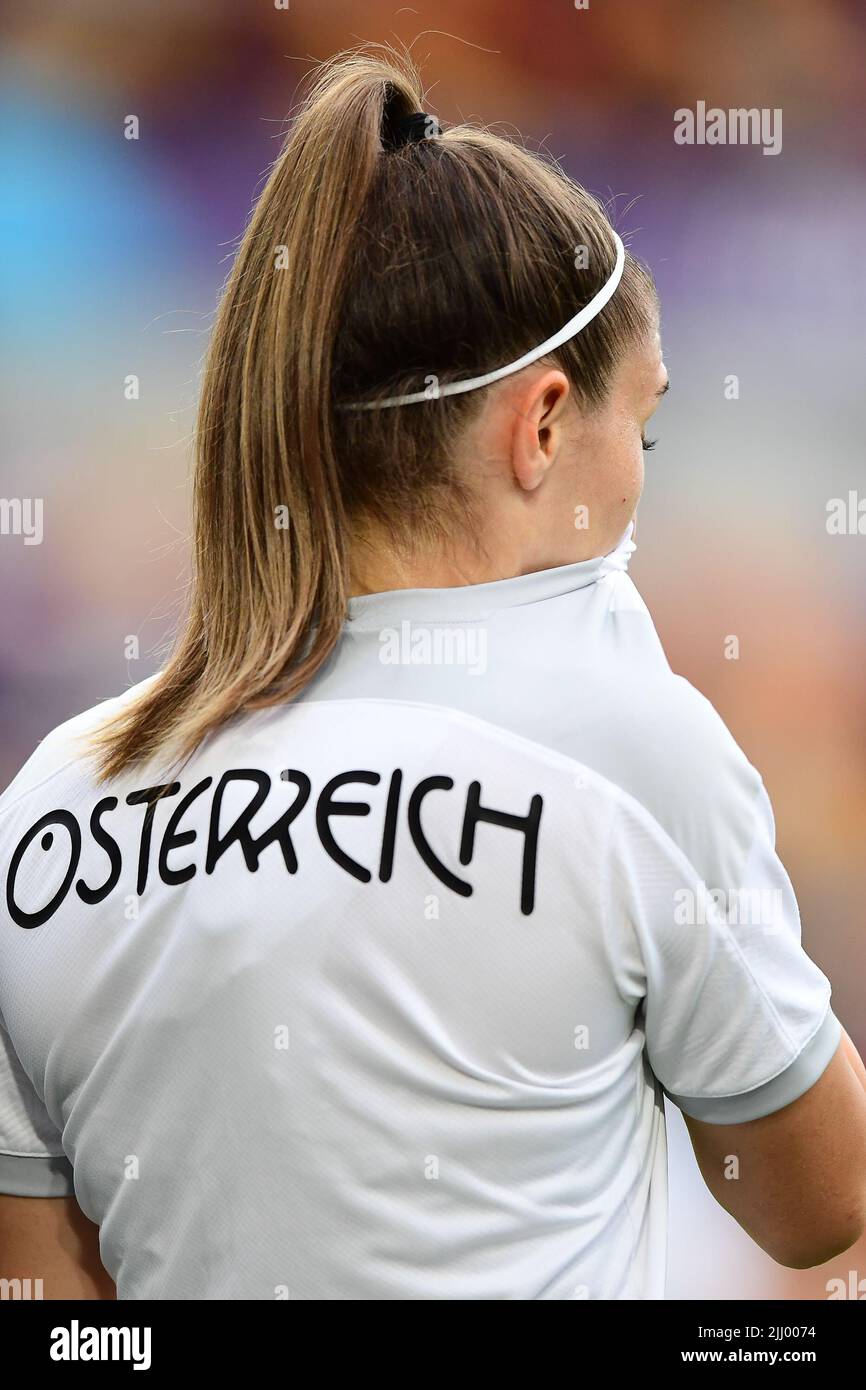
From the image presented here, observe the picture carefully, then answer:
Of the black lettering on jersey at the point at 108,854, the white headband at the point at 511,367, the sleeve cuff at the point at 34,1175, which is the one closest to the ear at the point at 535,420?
the white headband at the point at 511,367

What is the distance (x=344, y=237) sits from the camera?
50cm

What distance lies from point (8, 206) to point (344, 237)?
1.22 meters

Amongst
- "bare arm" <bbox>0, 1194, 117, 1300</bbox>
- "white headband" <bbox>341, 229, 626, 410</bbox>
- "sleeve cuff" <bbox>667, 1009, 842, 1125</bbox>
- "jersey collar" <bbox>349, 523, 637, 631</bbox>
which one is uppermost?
"white headband" <bbox>341, 229, 626, 410</bbox>

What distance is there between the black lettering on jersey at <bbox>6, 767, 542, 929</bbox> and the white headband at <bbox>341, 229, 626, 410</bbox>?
17 cm

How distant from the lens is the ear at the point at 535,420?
1.67ft

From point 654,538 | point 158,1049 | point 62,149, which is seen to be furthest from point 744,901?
point 62,149

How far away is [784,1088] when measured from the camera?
49 centimetres

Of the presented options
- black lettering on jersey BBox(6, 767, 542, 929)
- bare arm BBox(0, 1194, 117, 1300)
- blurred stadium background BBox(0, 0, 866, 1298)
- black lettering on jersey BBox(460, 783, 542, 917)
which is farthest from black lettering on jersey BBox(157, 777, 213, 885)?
blurred stadium background BBox(0, 0, 866, 1298)

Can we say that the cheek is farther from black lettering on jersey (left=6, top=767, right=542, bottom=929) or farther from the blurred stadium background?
the blurred stadium background

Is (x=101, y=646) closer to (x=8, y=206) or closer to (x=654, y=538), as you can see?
(x=8, y=206)

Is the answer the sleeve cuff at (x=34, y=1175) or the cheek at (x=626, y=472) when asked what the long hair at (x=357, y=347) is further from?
the sleeve cuff at (x=34, y=1175)

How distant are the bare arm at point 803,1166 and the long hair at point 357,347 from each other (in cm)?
28

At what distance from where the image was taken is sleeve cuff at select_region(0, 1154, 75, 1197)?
23.2 inches

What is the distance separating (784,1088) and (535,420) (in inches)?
12.2
